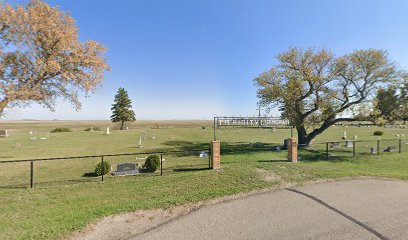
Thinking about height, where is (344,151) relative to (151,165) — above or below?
below

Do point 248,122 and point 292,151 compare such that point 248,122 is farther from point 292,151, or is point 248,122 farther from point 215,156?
point 215,156

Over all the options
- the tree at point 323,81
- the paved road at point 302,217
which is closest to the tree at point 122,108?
the tree at point 323,81

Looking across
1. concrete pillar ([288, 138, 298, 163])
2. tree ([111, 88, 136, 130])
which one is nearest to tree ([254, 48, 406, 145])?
concrete pillar ([288, 138, 298, 163])

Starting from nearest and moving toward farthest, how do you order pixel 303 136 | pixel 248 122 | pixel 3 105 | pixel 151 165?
pixel 3 105 < pixel 151 165 < pixel 248 122 < pixel 303 136

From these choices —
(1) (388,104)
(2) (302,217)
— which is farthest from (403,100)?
(2) (302,217)

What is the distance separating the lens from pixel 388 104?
23.7m

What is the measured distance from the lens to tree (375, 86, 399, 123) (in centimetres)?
2372

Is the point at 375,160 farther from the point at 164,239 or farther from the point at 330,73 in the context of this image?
the point at 164,239

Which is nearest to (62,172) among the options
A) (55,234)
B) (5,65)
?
(5,65)

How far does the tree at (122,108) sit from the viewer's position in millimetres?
68062

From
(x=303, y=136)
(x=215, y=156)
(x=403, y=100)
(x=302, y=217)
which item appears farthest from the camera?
(x=303, y=136)

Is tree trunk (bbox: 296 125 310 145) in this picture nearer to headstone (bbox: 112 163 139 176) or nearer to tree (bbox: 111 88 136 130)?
headstone (bbox: 112 163 139 176)

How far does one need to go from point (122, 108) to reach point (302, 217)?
222 feet

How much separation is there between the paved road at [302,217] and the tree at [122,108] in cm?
6484
